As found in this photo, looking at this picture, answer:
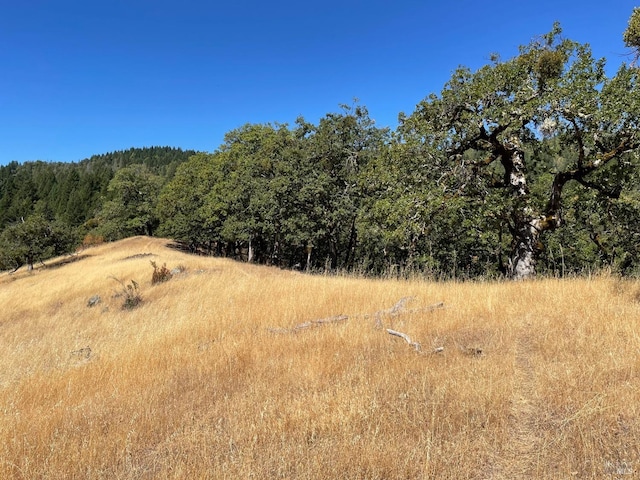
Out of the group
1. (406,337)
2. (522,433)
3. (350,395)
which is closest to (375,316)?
(406,337)

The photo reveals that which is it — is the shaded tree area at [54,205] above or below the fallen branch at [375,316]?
above

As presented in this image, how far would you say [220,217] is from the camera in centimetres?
3241

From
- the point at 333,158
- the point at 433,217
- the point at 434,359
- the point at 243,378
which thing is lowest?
the point at 243,378

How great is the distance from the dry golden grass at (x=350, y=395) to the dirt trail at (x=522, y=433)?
13 mm

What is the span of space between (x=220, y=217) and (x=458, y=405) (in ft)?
102

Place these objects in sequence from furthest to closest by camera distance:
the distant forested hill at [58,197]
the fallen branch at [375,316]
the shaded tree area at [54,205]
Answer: the distant forested hill at [58,197] → the shaded tree area at [54,205] → the fallen branch at [375,316]

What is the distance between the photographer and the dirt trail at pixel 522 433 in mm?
2537

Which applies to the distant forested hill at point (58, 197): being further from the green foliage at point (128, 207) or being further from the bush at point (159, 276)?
the bush at point (159, 276)

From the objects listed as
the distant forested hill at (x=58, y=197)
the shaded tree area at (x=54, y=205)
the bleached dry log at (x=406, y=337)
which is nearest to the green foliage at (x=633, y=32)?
the bleached dry log at (x=406, y=337)

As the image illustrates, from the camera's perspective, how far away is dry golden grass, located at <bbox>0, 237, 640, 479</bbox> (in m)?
2.71

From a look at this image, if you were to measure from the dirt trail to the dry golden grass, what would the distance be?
1 centimetres

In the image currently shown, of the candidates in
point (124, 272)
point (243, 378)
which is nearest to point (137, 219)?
point (124, 272)


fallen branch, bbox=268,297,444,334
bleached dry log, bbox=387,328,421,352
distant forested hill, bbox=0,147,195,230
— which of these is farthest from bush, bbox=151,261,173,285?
distant forested hill, bbox=0,147,195,230

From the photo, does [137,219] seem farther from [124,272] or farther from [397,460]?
[397,460]
